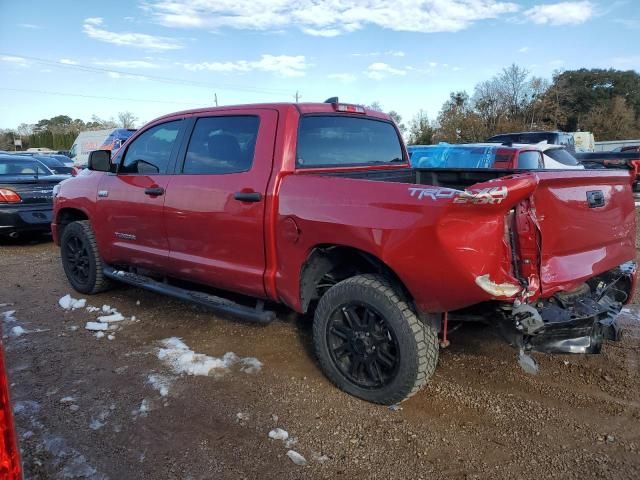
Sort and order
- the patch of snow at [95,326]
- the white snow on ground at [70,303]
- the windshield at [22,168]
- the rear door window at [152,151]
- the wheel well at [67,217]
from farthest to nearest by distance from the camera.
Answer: the windshield at [22,168], the wheel well at [67,217], the white snow on ground at [70,303], the patch of snow at [95,326], the rear door window at [152,151]

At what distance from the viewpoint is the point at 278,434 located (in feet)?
9.61

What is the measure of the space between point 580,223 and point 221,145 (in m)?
2.59

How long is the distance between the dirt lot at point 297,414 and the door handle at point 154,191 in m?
1.22

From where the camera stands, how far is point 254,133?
3752 mm

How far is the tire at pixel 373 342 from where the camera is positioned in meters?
3.01

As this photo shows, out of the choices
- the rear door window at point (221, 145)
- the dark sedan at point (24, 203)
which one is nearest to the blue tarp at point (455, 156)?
the rear door window at point (221, 145)

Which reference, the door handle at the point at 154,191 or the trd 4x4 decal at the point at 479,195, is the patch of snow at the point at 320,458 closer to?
the trd 4x4 decal at the point at 479,195

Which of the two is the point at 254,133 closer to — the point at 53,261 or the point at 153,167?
the point at 153,167

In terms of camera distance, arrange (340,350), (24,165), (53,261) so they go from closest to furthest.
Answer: (340,350), (53,261), (24,165)

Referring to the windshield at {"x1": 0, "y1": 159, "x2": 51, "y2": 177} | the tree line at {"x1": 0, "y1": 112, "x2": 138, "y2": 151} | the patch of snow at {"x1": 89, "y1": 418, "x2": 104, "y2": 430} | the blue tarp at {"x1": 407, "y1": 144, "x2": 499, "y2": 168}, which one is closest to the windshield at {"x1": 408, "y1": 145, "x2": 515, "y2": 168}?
the blue tarp at {"x1": 407, "y1": 144, "x2": 499, "y2": 168}

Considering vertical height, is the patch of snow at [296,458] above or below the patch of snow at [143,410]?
below

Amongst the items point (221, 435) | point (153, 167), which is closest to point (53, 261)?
point (153, 167)

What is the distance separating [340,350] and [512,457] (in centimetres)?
119

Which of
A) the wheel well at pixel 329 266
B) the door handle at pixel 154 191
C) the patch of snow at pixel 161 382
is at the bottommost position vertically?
the patch of snow at pixel 161 382
